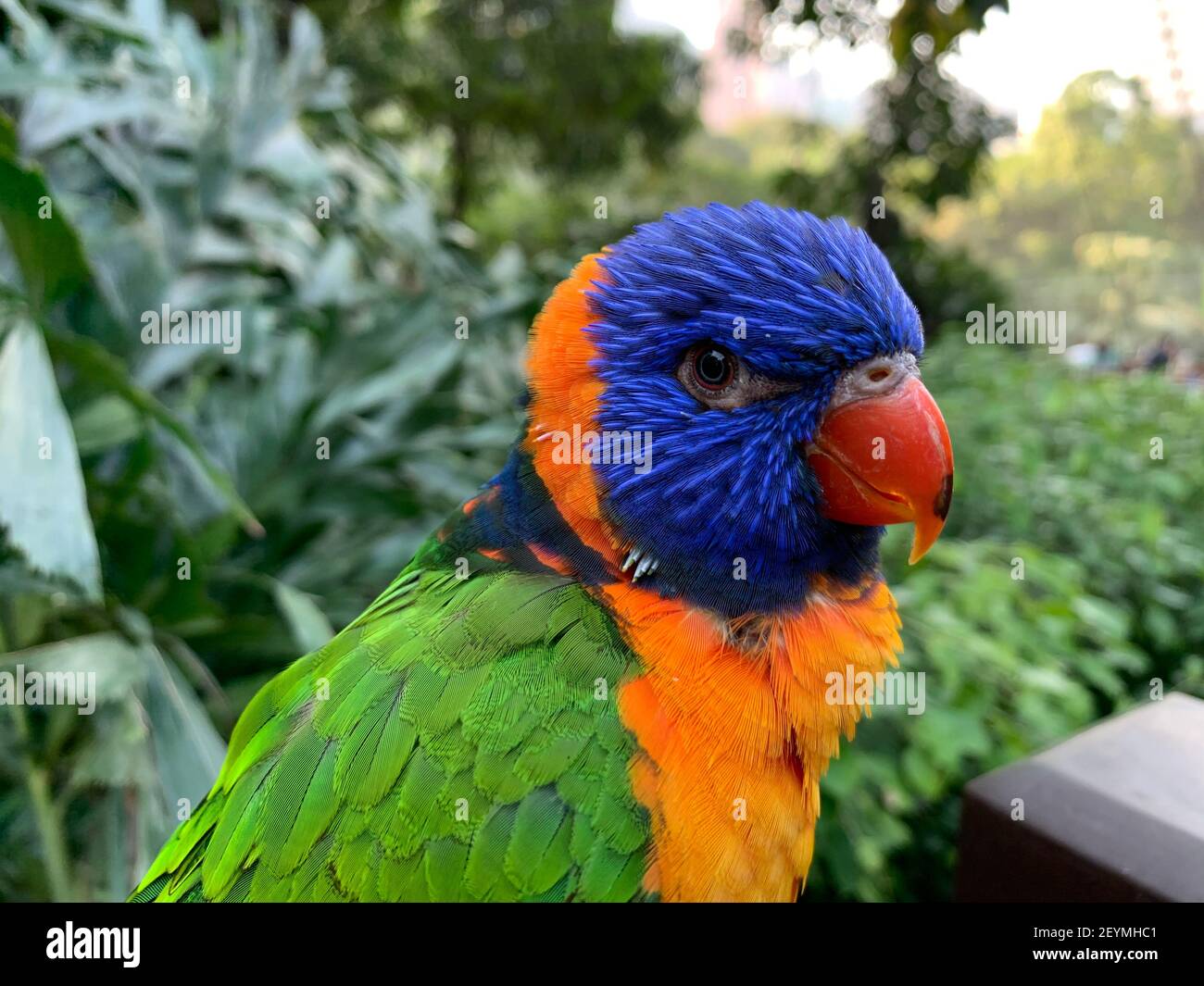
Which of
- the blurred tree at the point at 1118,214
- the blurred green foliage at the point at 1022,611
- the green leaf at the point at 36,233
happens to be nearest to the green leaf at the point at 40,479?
the green leaf at the point at 36,233

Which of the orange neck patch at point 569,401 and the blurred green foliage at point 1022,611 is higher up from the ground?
the orange neck patch at point 569,401

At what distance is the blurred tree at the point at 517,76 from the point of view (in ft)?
23.1

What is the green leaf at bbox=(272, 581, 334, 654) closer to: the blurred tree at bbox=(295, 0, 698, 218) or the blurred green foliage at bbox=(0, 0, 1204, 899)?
the blurred green foliage at bbox=(0, 0, 1204, 899)

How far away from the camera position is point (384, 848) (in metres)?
0.88

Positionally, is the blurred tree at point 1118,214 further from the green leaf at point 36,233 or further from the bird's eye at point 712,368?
the green leaf at point 36,233

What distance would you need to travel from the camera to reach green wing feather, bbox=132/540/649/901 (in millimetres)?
876

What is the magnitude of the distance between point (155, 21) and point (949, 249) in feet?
35.4

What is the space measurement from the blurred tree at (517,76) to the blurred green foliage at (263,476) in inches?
167

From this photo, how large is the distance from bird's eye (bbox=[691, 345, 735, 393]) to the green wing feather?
1.04ft
